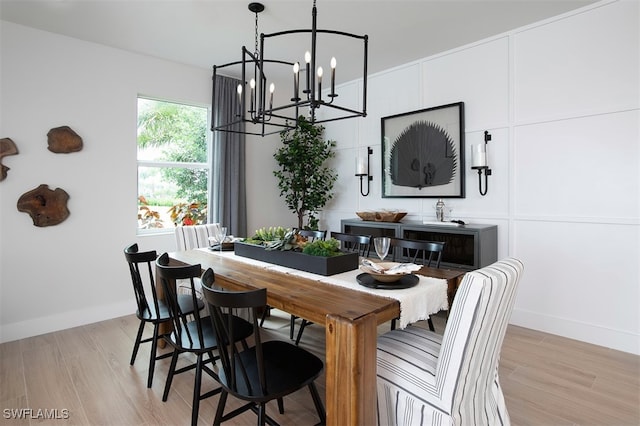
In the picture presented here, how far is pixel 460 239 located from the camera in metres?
3.36

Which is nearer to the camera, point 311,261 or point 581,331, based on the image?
point 311,261

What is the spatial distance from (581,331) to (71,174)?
189 inches

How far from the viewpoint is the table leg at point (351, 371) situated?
4.47 feet

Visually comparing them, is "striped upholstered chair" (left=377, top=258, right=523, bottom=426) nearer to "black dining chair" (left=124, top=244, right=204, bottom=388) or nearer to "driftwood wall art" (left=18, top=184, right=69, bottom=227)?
"black dining chair" (left=124, top=244, right=204, bottom=388)

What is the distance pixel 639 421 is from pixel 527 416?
58 centimetres

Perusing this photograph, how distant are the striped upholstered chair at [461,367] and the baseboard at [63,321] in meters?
3.13

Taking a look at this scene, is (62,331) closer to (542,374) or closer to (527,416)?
(527,416)

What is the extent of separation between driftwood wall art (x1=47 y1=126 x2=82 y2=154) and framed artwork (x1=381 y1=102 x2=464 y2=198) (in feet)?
10.6

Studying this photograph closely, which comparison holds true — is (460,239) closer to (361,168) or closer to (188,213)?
(361,168)

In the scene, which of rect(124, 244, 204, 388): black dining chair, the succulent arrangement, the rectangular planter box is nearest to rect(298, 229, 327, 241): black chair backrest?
the succulent arrangement

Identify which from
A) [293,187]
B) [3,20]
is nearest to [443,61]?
[293,187]

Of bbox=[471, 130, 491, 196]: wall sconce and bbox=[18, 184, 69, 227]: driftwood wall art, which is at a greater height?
bbox=[471, 130, 491, 196]: wall sconce

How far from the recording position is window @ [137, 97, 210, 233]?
13.0 feet

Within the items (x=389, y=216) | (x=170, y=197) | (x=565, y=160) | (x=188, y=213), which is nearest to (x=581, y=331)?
(x=565, y=160)
